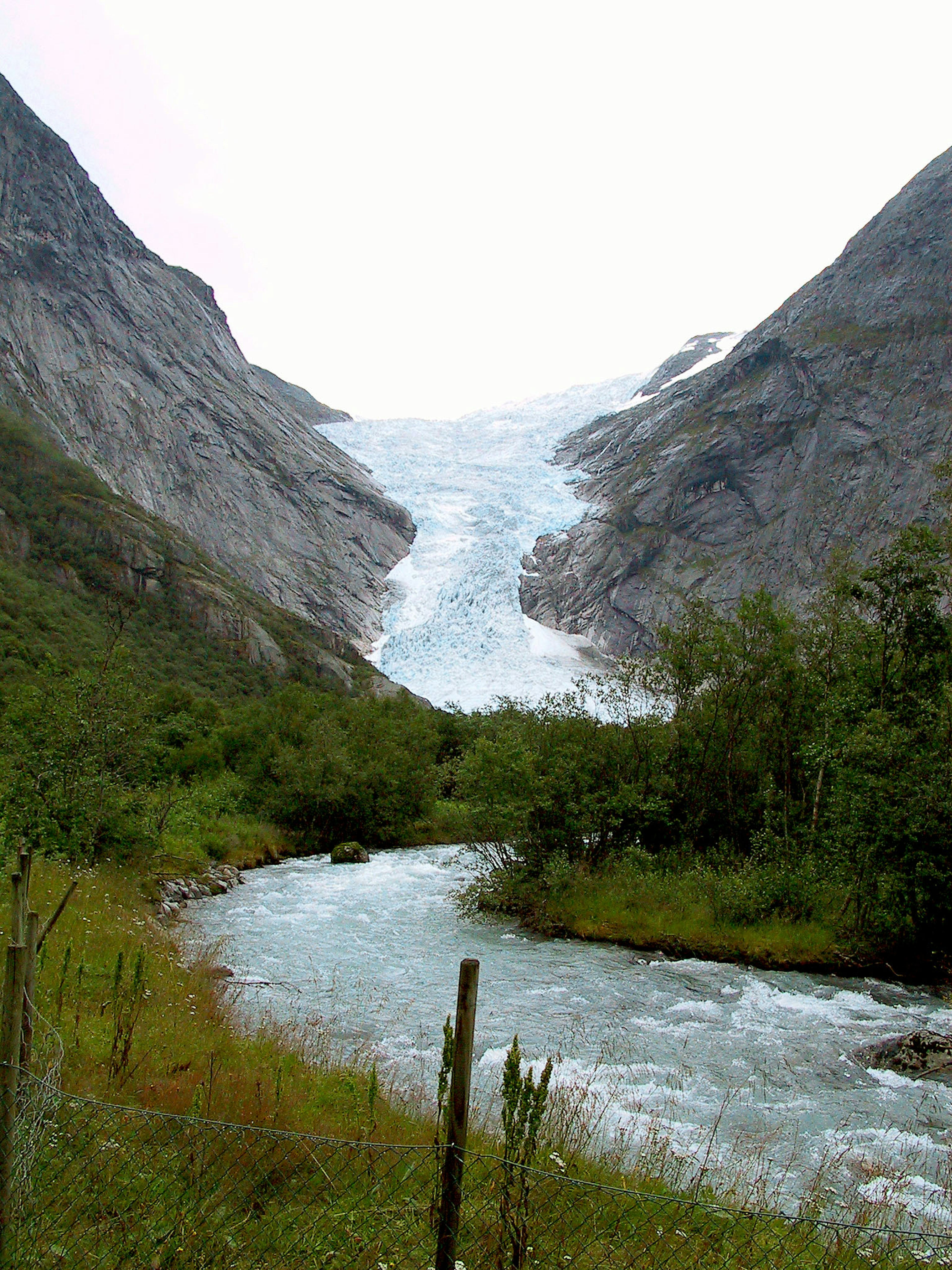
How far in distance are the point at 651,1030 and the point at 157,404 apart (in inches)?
3170

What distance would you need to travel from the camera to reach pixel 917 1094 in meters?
8.02

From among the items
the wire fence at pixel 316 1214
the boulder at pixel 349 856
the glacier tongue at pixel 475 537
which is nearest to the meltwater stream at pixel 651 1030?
the wire fence at pixel 316 1214

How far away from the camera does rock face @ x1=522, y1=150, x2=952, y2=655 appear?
80000mm

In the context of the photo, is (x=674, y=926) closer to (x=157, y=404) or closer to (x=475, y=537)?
(x=157, y=404)

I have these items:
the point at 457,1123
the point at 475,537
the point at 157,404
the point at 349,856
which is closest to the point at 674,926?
the point at 457,1123

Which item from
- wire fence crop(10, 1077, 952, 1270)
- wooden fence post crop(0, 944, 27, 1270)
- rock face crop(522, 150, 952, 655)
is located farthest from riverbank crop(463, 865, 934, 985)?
rock face crop(522, 150, 952, 655)

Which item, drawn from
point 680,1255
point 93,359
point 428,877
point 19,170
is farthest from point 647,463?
point 680,1255

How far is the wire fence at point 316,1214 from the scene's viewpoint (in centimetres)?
375

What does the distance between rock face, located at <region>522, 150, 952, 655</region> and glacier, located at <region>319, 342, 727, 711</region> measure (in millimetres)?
4239

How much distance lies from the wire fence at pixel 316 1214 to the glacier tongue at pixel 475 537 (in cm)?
5680

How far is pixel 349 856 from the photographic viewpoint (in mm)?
23672

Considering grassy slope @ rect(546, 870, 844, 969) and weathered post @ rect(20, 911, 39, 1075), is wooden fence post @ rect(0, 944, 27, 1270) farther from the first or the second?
grassy slope @ rect(546, 870, 844, 969)

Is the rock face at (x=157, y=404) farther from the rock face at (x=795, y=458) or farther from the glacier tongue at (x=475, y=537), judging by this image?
the rock face at (x=795, y=458)

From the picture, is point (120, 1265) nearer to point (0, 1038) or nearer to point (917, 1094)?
point (0, 1038)
